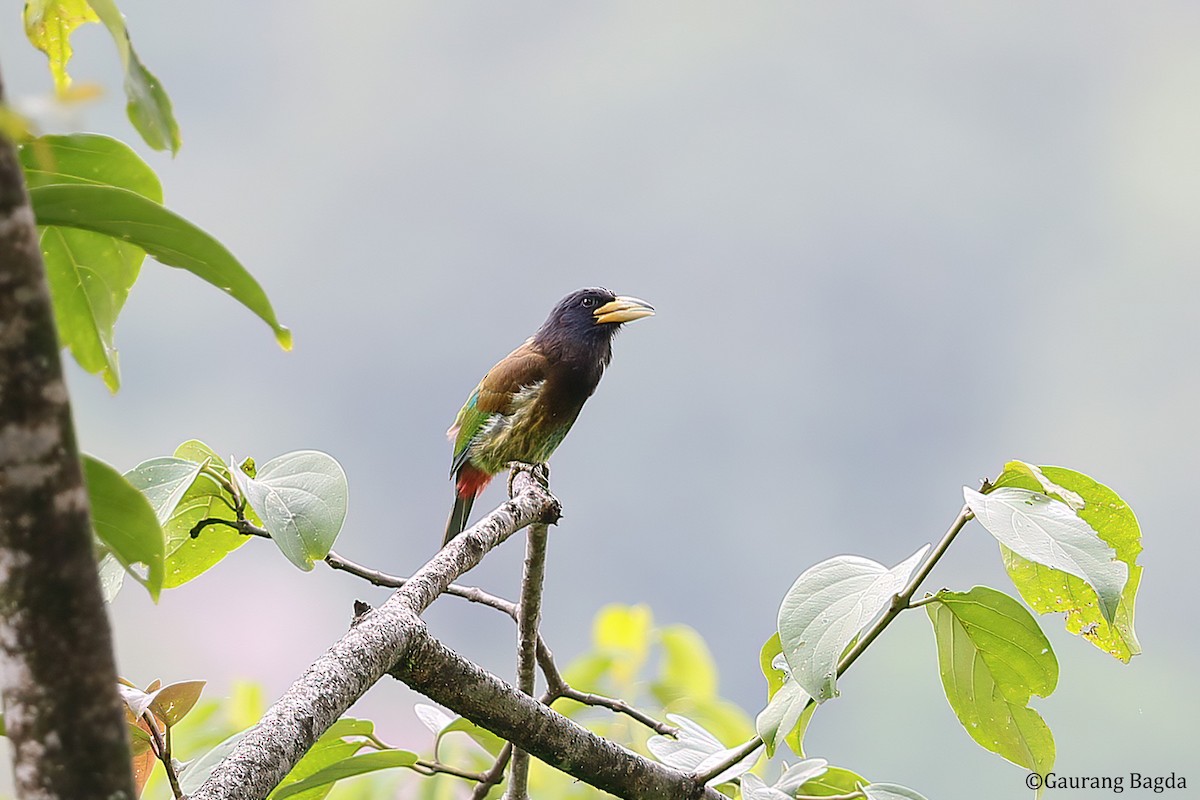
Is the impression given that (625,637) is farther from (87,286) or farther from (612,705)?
(87,286)

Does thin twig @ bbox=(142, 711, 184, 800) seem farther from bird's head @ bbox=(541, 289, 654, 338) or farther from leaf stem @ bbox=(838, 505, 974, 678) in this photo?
bird's head @ bbox=(541, 289, 654, 338)

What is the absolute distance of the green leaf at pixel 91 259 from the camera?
2.13 ft

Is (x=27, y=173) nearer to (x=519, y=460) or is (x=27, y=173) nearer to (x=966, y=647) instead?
(x=966, y=647)

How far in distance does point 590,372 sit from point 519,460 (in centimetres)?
32

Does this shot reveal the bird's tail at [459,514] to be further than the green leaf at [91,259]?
Yes

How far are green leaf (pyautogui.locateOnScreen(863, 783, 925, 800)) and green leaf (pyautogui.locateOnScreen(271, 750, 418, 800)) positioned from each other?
1.31 ft

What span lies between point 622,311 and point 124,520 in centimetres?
265

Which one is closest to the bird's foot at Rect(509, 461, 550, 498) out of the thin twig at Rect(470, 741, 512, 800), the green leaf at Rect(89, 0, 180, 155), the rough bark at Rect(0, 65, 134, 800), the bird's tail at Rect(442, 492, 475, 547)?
the bird's tail at Rect(442, 492, 475, 547)

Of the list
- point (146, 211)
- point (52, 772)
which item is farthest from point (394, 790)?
point (52, 772)

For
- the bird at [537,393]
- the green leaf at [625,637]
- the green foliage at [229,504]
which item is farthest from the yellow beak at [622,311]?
the green foliage at [229,504]

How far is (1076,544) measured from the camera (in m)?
0.79

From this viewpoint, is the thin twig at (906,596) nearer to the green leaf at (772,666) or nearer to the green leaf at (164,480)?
the green leaf at (772,666)

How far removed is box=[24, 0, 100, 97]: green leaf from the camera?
0.75 meters

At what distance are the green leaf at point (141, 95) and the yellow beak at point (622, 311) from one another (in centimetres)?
250
